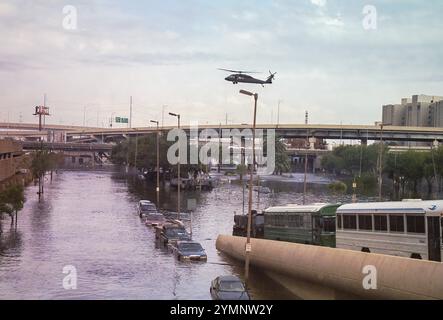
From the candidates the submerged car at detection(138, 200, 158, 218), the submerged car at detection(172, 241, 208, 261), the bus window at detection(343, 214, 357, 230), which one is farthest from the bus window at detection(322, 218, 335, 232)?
the submerged car at detection(138, 200, 158, 218)

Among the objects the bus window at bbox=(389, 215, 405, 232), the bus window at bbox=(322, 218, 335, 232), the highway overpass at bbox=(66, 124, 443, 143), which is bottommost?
the bus window at bbox=(322, 218, 335, 232)

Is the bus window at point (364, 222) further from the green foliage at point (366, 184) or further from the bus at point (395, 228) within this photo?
the green foliage at point (366, 184)

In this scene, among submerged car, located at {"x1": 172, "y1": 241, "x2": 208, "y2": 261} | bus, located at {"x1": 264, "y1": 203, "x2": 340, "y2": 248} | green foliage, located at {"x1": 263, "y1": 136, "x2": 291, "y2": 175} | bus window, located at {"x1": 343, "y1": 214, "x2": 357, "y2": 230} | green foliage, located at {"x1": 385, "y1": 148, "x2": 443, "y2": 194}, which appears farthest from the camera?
green foliage, located at {"x1": 263, "y1": 136, "x2": 291, "y2": 175}

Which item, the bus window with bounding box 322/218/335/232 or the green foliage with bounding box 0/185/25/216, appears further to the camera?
the green foliage with bounding box 0/185/25/216

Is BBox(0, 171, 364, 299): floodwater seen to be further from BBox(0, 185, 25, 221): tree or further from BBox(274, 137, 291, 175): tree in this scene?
BBox(274, 137, 291, 175): tree

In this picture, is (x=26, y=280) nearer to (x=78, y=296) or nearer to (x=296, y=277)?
(x=78, y=296)

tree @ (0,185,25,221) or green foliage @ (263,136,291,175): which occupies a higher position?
green foliage @ (263,136,291,175)

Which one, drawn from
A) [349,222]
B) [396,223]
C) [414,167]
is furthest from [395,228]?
[414,167]
